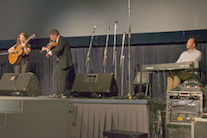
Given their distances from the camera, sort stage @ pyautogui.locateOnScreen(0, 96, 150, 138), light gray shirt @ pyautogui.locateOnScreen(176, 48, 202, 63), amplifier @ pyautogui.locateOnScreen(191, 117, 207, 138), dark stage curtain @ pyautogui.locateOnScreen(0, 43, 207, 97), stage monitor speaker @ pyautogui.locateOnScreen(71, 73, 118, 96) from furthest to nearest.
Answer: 1. dark stage curtain @ pyautogui.locateOnScreen(0, 43, 207, 97)
2. light gray shirt @ pyautogui.locateOnScreen(176, 48, 202, 63)
3. stage monitor speaker @ pyautogui.locateOnScreen(71, 73, 118, 96)
4. stage @ pyautogui.locateOnScreen(0, 96, 150, 138)
5. amplifier @ pyautogui.locateOnScreen(191, 117, 207, 138)

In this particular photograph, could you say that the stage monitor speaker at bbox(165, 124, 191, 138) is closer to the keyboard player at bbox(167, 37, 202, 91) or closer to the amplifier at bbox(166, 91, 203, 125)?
the amplifier at bbox(166, 91, 203, 125)

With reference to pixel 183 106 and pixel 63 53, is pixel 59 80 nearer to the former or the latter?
pixel 63 53

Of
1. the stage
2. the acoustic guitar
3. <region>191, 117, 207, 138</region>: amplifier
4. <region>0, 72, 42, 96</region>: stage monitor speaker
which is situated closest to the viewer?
<region>191, 117, 207, 138</region>: amplifier

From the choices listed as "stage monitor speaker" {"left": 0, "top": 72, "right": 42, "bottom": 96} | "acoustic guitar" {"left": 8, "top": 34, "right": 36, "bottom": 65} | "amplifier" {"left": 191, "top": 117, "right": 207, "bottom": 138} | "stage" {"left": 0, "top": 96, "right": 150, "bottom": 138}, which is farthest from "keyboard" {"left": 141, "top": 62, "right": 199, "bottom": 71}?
"acoustic guitar" {"left": 8, "top": 34, "right": 36, "bottom": 65}

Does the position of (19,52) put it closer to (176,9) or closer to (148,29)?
(148,29)

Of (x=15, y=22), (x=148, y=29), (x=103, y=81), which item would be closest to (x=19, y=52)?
(x=15, y=22)

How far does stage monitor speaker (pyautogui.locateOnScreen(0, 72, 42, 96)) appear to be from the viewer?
355 centimetres

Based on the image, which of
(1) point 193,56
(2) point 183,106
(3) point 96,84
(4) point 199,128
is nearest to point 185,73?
(1) point 193,56

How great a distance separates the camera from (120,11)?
5117 millimetres

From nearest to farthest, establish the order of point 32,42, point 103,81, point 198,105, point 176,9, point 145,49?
1. point 198,105
2. point 103,81
3. point 176,9
4. point 145,49
5. point 32,42

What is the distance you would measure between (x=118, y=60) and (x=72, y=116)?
3.01m

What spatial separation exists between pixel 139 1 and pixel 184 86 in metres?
2.42

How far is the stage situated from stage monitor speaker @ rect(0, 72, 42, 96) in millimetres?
728

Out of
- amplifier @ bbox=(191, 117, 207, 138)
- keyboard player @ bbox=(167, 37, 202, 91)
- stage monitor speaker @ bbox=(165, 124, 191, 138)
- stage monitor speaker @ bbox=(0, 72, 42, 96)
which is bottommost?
stage monitor speaker @ bbox=(165, 124, 191, 138)
